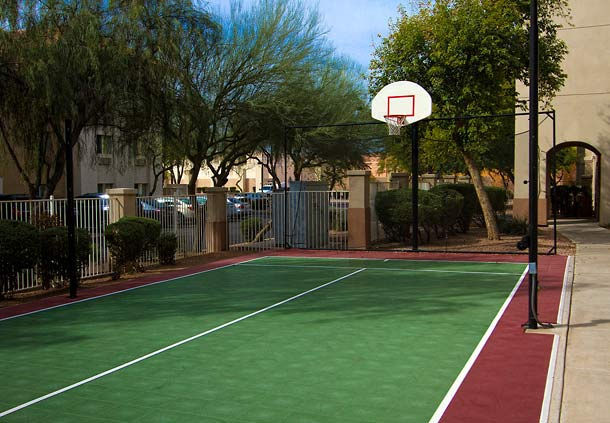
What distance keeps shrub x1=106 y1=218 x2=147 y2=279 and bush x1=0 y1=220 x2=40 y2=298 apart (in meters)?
2.97

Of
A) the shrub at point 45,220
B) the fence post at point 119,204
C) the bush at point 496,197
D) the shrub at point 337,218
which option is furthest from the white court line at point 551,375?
the bush at point 496,197

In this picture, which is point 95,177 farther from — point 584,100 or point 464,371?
point 464,371

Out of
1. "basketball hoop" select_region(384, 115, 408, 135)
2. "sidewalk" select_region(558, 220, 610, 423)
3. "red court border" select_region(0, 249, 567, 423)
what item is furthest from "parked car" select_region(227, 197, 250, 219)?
"sidewalk" select_region(558, 220, 610, 423)

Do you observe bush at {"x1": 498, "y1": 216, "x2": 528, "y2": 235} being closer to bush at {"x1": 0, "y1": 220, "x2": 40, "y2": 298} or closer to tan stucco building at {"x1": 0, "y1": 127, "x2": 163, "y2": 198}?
tan stucco building at {"x1": 0, "y1": 127, "x2": 163, "y2": 198}

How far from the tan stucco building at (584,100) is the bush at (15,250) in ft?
68.8

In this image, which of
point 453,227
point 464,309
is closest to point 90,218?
point 464,309

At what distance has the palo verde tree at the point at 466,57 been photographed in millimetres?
20281

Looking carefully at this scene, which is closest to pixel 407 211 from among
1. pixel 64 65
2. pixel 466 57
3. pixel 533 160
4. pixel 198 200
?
pixel 466 57

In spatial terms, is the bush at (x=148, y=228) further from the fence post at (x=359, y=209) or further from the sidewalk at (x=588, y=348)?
the sidewalk at (x=588, y=348)

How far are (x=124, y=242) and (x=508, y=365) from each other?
10561 millimetres

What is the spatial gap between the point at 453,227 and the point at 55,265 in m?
17.0

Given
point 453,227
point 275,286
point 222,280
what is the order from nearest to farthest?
1. point 275,286
2. point 222,280
3. point 453,227

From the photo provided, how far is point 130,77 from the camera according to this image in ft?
56.5

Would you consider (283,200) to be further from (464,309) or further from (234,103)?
(464,309)
